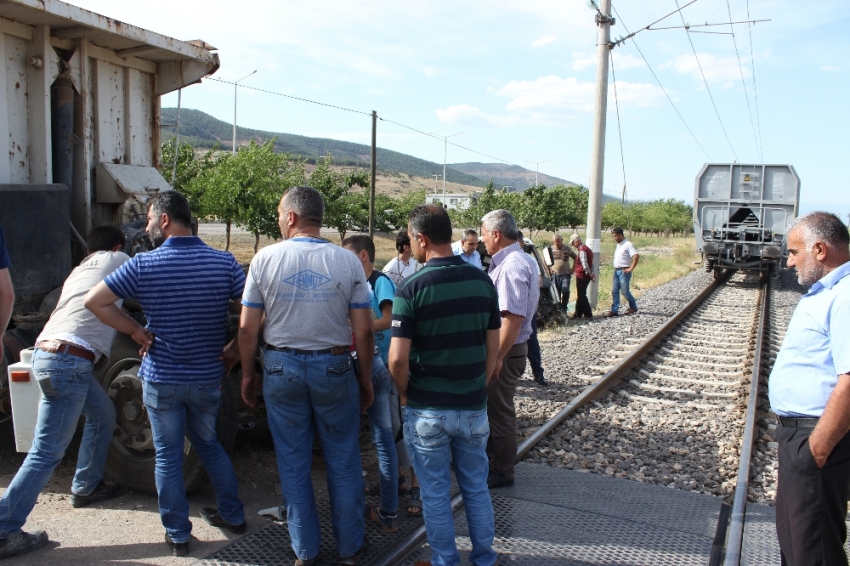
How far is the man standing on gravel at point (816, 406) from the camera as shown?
2.74m

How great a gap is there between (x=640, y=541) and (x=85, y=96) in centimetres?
506

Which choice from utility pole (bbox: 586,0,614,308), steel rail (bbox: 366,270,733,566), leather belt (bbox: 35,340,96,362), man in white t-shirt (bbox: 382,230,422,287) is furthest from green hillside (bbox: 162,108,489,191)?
leather belt (bbox: 35,340,96,362)

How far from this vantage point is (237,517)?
3.93 metres

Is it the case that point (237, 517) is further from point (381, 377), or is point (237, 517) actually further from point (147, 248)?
point (147, 248)

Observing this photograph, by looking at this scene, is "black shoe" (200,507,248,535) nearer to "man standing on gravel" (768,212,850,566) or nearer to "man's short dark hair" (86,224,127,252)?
"man's short dark hair" (86,224,127,252)

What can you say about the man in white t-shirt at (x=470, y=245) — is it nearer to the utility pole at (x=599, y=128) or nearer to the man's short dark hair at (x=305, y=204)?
the man's short dark hair at (x=305, y=204)

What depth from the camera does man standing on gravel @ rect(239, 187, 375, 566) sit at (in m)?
3.38

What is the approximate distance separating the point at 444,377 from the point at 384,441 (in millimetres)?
917

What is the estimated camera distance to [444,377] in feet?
11.0

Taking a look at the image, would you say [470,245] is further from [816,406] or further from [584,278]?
[584,278]

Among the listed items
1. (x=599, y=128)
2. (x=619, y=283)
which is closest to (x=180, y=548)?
(x=619, y=283)

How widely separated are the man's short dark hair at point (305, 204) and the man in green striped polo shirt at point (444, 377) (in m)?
0.51

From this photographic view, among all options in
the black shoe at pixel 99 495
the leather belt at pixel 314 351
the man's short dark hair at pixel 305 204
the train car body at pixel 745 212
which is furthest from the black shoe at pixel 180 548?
the train car body at pixel 745 212

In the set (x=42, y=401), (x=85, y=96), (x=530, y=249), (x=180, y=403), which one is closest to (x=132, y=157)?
(x=85, y=96)
